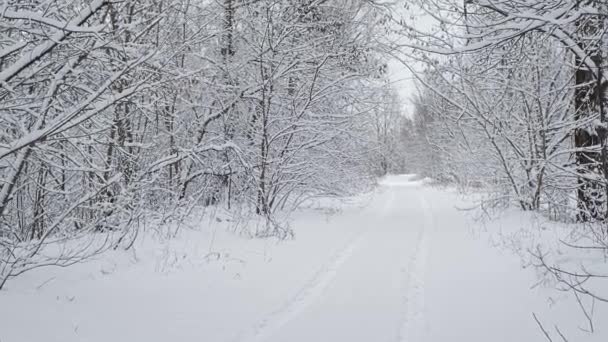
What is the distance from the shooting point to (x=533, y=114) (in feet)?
37.1

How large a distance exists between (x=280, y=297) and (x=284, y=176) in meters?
6.91

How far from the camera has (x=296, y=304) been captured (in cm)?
503

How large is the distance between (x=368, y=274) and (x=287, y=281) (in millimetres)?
1283

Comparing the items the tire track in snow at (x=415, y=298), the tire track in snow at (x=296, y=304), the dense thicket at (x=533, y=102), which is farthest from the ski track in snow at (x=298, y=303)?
the dense thicket at (x=533, y=102)

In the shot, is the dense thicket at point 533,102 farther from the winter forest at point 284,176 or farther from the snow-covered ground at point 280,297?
the snow-covered ground at point 280,297

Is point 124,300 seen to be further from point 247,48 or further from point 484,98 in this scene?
point 484,98

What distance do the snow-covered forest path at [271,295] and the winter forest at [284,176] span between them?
35 mm

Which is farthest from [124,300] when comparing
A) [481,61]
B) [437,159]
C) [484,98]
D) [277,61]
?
[437,159]

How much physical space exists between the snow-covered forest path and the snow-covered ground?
15 millimetres

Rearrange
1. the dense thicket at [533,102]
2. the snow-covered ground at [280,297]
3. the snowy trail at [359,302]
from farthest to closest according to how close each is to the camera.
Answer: the dense thicket at [533,102]
the snowy trail at [359,302]
the snow-covered ground at [280,297]

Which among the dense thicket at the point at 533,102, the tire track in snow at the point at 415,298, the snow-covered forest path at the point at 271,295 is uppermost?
the dense thicket at the point at 533,102

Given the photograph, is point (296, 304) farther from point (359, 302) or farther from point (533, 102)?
point (533, 102)

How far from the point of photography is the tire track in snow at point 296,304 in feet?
13.4

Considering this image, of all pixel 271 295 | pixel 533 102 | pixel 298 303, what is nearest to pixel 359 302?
pixel 298 303
